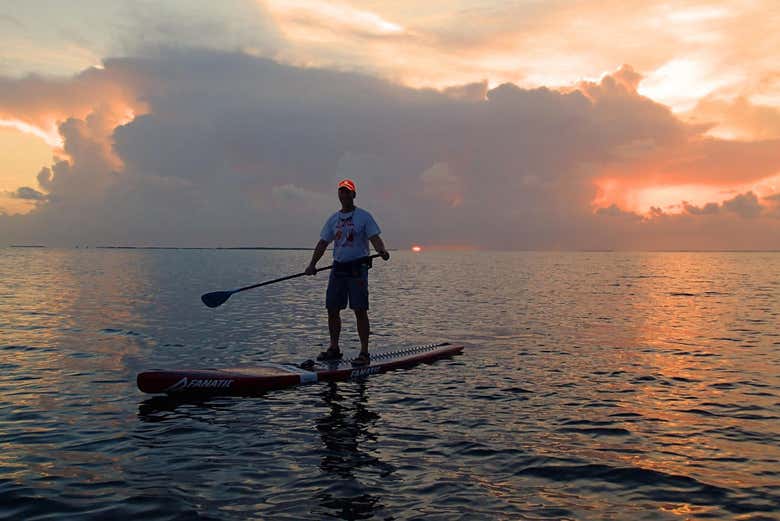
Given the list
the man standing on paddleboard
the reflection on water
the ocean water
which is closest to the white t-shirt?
the man standing on paddleboard

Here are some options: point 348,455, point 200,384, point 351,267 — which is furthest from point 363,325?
point 348,455

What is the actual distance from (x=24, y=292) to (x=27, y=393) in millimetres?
30272

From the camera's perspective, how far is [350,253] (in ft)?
39.7

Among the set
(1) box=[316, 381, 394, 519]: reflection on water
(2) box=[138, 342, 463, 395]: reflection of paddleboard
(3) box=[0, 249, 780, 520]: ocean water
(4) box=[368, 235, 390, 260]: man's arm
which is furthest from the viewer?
(4) box=[368, 235, 390, 260]: man's arm

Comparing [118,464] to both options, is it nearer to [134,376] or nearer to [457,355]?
[134,376]

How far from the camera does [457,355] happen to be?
49.1ft

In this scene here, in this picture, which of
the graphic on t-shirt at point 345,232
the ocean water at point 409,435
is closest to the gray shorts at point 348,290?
the graphic on t-shirt at point 345,232

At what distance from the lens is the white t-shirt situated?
12.0 metres

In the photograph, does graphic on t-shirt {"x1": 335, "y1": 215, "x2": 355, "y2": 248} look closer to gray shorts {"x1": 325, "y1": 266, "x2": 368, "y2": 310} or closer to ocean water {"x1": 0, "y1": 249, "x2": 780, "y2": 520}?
gray shorts {"x1": 325, "y1": 266, "x2": 368, "y2": 310}

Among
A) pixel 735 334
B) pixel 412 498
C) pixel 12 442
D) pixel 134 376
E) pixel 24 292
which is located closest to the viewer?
pixel 412 498

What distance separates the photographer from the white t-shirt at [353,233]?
39.5 feet

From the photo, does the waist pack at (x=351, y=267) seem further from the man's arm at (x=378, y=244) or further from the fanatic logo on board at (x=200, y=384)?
the fanatic logo on board at (x=200, y=384)

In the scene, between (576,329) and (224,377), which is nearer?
(224,377)

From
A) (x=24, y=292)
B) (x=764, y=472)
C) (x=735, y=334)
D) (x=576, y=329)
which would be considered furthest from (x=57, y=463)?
(x=24, y=292)
